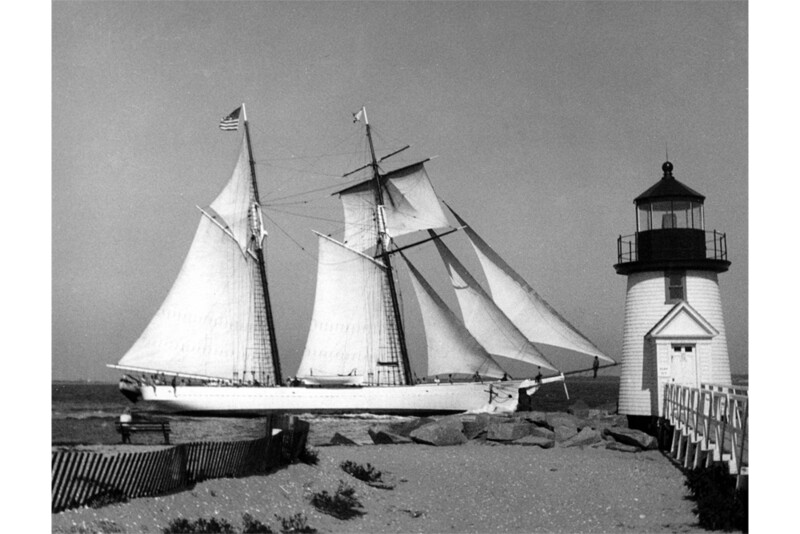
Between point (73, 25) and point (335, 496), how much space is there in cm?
865

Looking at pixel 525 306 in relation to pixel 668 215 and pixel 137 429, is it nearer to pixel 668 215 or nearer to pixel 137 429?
pixel 668 215

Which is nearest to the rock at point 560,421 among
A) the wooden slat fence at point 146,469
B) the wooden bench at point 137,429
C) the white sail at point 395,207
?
the wooden bench at point 137,429

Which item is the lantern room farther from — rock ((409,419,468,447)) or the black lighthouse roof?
rock ((409,419,468,447))

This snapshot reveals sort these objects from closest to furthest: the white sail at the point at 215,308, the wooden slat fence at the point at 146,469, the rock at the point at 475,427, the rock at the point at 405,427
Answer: the wooden slat fence at the point at 146,469
the rock at the point at 475,427
the rock at the point at 405,427
the white sail at the point at 215,308

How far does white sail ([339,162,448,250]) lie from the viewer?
34.7 meters

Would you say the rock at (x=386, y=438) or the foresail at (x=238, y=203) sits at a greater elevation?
the foresail at (x=238, y=203)

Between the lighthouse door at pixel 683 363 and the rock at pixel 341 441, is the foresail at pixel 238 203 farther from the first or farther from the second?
the lighthouse door at pixel 683 363

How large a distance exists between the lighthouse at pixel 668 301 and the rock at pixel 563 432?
4.07 ft

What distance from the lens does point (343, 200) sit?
1476 inches

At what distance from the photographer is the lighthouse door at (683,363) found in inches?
782

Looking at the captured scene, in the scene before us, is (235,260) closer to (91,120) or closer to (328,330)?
(328,330)

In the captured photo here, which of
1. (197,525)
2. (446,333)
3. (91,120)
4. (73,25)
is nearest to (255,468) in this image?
(197,525)

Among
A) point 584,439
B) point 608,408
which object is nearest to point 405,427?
point 584,439

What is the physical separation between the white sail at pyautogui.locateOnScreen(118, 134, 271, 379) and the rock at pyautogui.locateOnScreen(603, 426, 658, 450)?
57.7 ft
